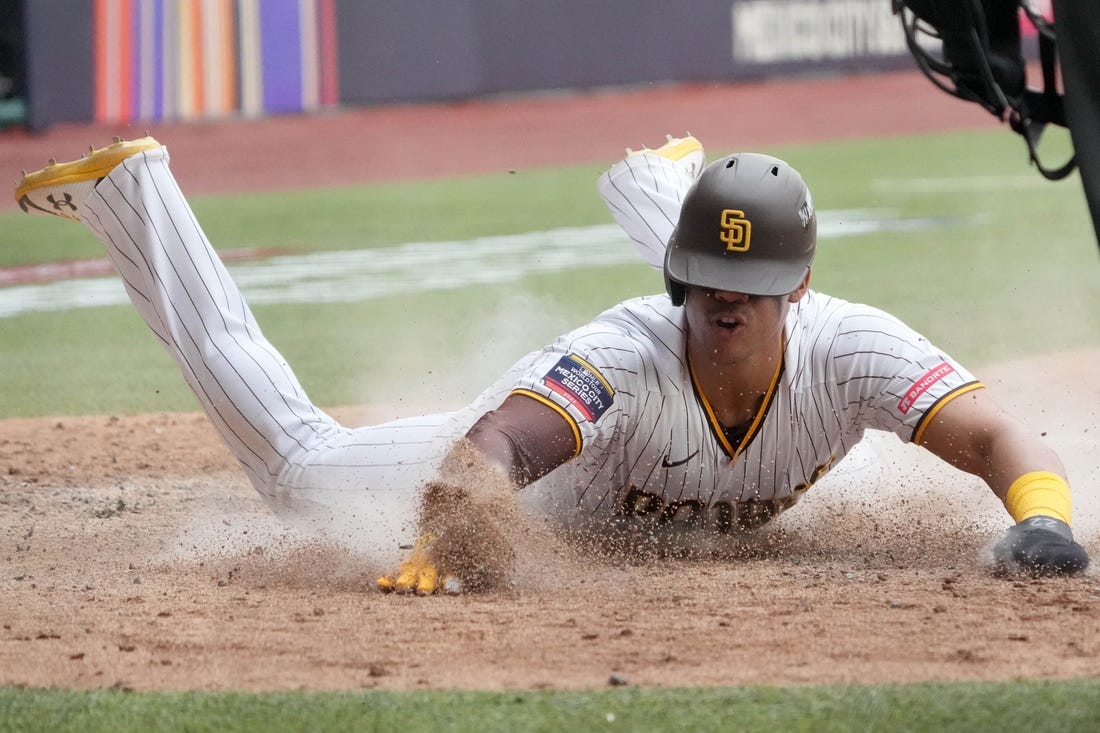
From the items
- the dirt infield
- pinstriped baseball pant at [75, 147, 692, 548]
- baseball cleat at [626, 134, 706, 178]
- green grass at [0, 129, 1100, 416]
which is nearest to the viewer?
the dirt infield

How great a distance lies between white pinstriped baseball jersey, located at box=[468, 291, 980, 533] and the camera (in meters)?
3.66

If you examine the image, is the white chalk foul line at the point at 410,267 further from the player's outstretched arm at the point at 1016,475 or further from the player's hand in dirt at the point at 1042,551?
the player's hand in dirt at the point at 1042,551

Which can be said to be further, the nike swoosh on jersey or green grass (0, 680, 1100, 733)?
the nike swoosh on jersey

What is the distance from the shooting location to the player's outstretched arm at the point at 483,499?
335cm

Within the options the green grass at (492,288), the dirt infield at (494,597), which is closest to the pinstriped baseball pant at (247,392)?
the dirt infield at (494,597)

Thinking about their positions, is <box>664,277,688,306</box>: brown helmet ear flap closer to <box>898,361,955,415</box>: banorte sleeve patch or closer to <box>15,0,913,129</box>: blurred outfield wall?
<box>898,361,955,415</box>: banorte sleeve patch

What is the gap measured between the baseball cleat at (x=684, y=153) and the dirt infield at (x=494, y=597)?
122 cm

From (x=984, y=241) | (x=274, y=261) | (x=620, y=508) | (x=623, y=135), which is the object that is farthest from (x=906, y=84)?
(x=620, y=508)

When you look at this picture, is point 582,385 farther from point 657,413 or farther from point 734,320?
point 734,320

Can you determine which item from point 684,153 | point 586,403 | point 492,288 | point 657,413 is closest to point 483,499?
point 586,403

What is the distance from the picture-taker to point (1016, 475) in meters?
3.61

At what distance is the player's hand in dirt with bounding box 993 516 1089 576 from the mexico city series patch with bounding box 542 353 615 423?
3.22ft

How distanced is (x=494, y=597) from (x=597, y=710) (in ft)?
2.74

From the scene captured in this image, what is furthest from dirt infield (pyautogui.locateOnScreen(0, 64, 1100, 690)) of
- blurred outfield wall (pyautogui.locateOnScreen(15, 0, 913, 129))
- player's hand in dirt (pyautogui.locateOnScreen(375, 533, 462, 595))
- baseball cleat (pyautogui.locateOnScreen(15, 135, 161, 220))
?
blurred outfield wall (pyautogui.locateOnScreen(15, 0, 913, 129))
